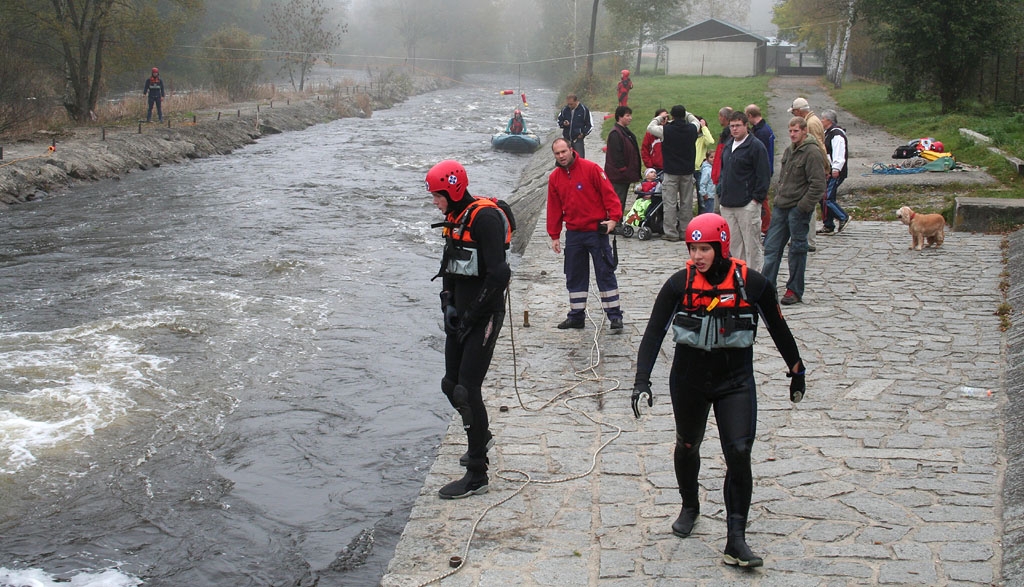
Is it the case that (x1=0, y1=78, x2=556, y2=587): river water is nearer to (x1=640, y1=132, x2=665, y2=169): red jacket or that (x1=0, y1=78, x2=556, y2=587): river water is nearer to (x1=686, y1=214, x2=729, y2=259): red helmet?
(x1=686, y1=214, x2=729, y2=259): red helmet

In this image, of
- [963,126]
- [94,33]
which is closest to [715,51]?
[94,33]

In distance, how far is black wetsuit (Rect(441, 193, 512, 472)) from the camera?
251 inches

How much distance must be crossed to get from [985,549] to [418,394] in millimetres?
6269

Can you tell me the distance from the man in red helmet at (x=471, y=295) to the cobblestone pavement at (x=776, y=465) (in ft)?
1.36

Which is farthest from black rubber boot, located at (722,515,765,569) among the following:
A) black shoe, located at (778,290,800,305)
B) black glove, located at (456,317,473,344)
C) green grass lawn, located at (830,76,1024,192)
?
green grass lawn, located at (830,76,1024,192)

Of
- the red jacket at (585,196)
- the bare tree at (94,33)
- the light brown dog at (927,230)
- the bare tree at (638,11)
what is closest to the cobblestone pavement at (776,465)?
the red jacket at (585,196)

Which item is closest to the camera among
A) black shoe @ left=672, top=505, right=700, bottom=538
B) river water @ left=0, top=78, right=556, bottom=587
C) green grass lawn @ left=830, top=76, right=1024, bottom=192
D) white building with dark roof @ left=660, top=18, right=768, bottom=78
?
black shoe @ left=672, top=505, right=700, bottom=538

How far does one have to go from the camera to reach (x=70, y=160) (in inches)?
990

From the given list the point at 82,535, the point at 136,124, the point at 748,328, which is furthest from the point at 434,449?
the point at 136,124

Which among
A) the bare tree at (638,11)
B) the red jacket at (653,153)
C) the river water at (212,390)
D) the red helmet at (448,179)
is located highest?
the bare tree at (638,11)

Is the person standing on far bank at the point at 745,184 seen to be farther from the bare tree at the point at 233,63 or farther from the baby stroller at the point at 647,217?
the bare tree at the point at 233,63

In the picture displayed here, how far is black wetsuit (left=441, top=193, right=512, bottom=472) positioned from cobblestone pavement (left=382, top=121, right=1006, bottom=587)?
0.49 meters

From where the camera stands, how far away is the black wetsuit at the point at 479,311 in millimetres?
6371

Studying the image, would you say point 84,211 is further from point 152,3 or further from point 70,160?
point 152,3
